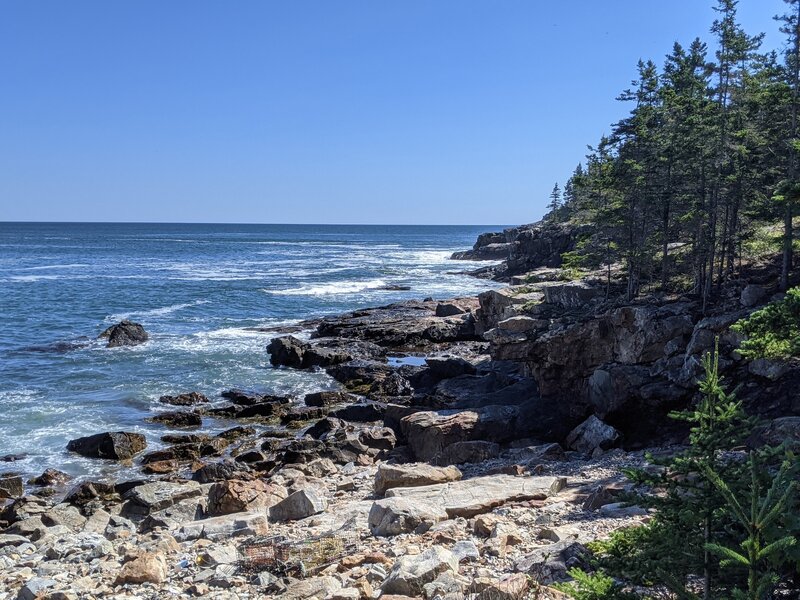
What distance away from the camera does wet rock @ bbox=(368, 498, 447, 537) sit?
1324 cm

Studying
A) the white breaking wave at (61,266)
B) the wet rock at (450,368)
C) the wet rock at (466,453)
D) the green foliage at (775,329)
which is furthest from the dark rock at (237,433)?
the white breaking wave at (61,266)

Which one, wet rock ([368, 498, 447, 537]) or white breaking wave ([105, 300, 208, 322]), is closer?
wet rock ([368, 498, 447, 537])

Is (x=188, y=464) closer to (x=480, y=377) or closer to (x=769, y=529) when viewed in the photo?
(x=480, y=377)

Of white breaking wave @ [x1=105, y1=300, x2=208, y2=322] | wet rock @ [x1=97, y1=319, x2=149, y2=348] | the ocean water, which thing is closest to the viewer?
the ocean water

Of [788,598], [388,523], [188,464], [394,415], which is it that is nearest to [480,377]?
[394,415]

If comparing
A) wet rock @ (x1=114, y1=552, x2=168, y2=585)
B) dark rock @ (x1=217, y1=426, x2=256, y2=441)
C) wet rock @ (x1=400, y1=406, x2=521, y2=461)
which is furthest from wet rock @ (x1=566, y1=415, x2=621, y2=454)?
wet rock @ (x1=114, y1=552, x2=168, y2=585)

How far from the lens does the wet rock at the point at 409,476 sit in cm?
1684

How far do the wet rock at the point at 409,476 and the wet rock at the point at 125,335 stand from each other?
1066 inches

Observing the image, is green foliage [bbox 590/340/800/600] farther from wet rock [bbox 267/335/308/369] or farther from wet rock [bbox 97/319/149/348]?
wet rock [bbox 97/319/149/348]

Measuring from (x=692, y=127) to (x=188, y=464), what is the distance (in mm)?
23429

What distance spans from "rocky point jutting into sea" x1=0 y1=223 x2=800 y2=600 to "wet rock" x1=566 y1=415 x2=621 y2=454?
54 millimetres

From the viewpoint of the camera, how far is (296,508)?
15.8m

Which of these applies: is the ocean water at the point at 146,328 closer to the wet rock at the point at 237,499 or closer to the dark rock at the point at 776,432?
the wet rock at the point at 237,499

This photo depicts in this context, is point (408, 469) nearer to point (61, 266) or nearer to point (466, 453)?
point (466, 453)
